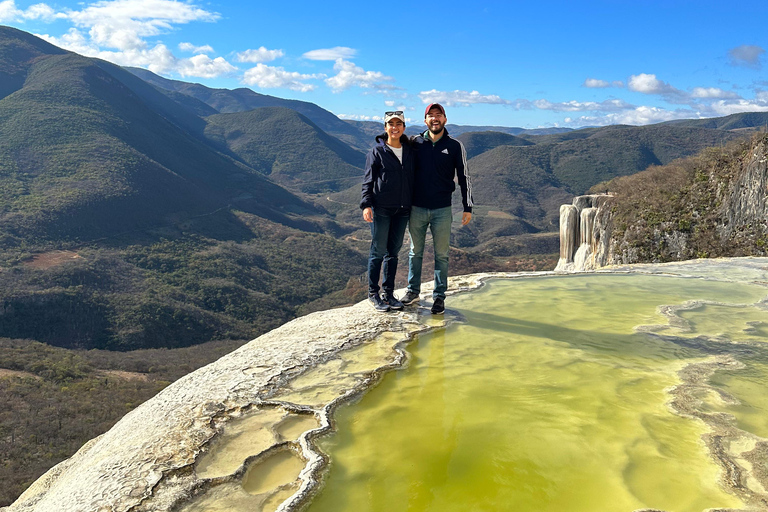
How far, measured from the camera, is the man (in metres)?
5.24

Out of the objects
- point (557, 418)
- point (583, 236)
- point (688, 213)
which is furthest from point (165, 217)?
point (557, 418)

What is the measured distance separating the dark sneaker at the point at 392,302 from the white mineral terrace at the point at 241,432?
326 millimetres

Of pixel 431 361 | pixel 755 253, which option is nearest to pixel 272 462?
pixel 431 361

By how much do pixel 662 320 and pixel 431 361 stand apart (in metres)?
2.87

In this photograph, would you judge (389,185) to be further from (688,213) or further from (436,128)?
(688,213)

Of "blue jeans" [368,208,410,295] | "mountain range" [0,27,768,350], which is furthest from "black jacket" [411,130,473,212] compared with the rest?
"mountain range" [0,27,768,350]

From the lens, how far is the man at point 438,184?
524 centimetres

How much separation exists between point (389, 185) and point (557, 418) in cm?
299

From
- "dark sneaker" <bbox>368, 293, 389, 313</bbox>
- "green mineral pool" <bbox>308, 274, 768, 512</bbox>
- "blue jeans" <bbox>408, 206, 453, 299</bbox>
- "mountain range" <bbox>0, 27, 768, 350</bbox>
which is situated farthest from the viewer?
"mountain range" <bbox>0, 27, 768, 350</bbox>

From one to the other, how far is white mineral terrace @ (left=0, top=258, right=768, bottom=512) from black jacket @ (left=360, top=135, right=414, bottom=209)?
4.30 ft

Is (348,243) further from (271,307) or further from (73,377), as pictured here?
(73,377)

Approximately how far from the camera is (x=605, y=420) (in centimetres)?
312

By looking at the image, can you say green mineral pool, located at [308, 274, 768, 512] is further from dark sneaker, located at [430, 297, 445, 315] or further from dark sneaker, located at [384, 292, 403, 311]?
dark sneaker, located at [384, 292, 403, 311]

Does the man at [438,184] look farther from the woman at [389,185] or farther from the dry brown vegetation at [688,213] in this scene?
the dry brown vegetation at [688,213]
